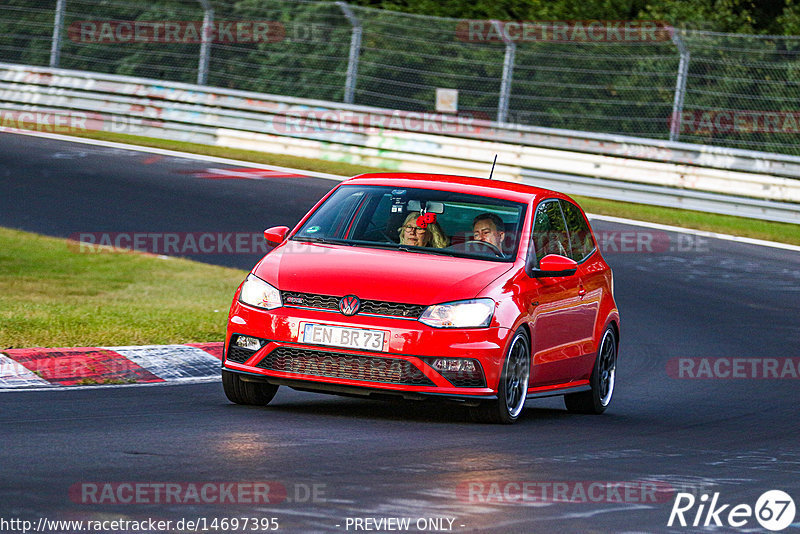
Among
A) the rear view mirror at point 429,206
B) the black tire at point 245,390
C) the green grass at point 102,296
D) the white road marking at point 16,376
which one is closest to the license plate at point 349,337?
the black tire at point 245,390

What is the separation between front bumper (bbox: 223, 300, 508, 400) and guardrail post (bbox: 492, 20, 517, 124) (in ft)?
48.8

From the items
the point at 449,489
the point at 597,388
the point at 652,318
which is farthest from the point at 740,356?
the point at 449,489

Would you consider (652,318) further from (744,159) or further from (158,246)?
(744,159)

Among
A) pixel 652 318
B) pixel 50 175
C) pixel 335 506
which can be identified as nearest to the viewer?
pixel 335 506

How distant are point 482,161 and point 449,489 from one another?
1684 cm

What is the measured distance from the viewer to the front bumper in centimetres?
808

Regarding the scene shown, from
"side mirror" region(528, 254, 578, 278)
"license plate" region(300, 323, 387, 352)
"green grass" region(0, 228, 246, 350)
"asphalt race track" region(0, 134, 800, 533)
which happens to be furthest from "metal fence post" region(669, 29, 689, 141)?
"license plate" region(300, 323, 387, 352)

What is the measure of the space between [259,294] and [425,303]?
1.01 metres

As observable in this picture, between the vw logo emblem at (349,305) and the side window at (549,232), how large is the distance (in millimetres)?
1611

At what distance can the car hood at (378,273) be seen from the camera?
817 centimetres

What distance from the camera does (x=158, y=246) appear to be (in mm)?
16672

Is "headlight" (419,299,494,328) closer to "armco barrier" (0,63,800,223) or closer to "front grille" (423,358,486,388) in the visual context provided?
"front grille" (423,358,486,388)

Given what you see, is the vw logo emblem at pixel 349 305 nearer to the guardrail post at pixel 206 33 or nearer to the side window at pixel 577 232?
the side window at pixel 577 232

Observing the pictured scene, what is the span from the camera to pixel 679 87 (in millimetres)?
21531
